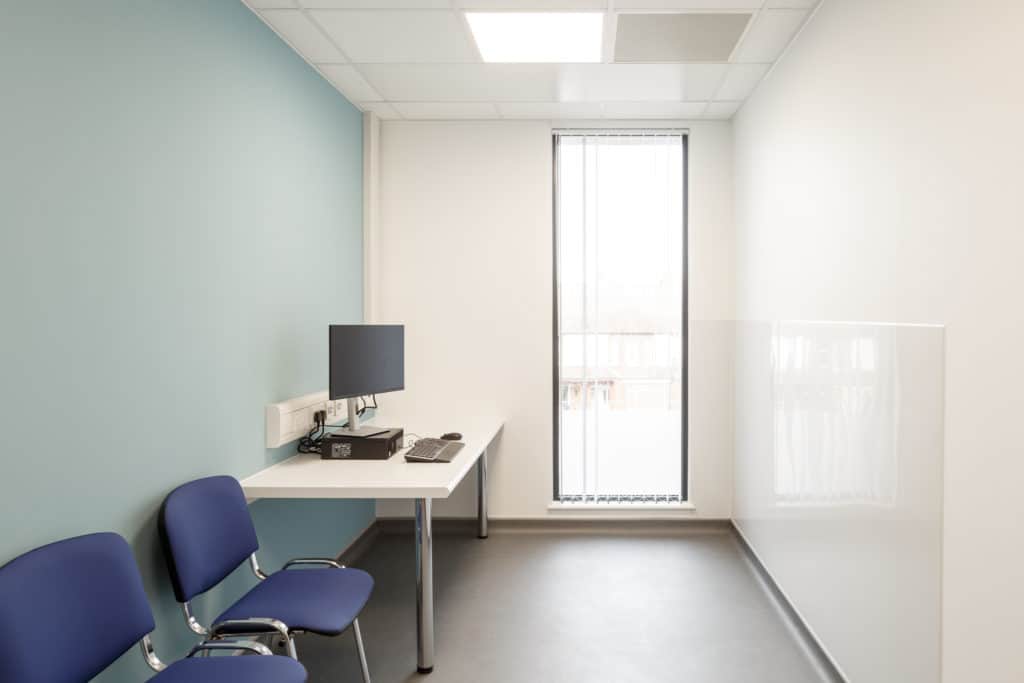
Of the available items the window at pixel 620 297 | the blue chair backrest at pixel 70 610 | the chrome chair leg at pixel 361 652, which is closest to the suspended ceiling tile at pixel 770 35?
the window at pixel 620 297

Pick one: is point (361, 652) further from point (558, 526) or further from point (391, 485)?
point (558, 526)

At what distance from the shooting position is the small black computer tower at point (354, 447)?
2785 millimetres

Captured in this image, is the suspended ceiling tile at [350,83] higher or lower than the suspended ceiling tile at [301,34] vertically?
higher

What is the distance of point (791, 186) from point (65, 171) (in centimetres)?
282

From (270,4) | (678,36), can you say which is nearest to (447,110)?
(270,4)

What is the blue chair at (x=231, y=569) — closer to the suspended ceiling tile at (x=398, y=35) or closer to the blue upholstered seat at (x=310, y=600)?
the blue upholstered seat at (x=310, y=600)

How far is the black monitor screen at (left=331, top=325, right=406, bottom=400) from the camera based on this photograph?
275 cm

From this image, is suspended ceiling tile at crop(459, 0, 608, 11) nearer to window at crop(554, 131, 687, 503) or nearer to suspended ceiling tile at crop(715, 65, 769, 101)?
suspended ceiling tile at crop(715, 65, 769, 101)

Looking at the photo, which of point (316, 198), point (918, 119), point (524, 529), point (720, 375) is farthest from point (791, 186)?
point (524, 529)

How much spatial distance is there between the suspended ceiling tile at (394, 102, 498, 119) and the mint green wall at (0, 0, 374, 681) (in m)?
0.81

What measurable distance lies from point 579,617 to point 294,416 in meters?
1.66

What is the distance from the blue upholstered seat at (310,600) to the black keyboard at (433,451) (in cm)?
60

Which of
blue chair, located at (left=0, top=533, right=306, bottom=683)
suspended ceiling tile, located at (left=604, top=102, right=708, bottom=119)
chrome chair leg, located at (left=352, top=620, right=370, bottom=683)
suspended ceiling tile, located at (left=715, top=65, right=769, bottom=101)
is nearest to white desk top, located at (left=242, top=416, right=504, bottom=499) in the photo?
chrome chair leg, located at (left=352, top=620, right=370, bottom=683)

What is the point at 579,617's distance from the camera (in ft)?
9.30
